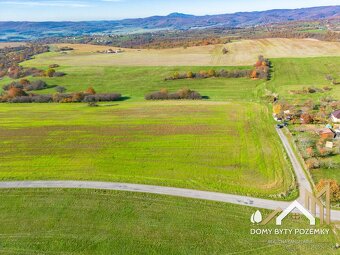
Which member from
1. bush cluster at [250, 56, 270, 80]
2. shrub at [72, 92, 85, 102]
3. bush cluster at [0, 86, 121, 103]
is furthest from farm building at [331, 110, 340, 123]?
shrub at [72, 92, 85, 102]

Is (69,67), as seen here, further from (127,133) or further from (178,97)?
(127,133)

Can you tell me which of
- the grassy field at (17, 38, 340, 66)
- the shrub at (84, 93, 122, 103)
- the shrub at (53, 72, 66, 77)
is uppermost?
the grassy field at (17, 38, 340, 66)

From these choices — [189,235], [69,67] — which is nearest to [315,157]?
[189,235]

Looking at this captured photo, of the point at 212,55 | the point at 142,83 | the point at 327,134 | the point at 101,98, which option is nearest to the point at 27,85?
the point at 101,98

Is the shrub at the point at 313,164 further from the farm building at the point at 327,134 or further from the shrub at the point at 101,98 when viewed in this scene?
the shrub at the point at 101,98

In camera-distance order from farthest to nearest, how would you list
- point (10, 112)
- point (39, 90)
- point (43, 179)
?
1. point (39, 90)
2. point (10, 112)
3. point (43, 179)

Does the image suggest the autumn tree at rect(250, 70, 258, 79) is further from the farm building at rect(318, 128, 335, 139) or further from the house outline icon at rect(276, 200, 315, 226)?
the house outline icon at rect(276, 200, 315, 226)

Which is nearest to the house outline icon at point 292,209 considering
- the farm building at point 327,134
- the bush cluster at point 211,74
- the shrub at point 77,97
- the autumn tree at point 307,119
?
the farm building at point 327,134
